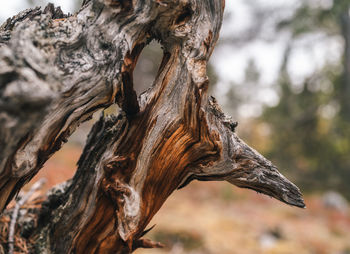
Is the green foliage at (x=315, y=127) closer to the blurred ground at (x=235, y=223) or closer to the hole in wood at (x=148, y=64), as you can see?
the blurred ground at (x=235, y=223)

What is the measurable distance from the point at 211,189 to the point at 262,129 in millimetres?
5908

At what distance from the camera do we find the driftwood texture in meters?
0.96

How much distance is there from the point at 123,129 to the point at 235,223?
5.49m

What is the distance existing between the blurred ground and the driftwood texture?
184 centimetres

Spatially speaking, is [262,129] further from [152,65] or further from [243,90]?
[243,90]

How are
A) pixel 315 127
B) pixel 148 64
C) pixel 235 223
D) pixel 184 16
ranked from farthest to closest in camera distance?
pixel 148 64 < pixel 315 127 < pixel 235 223 < pixel 184 16

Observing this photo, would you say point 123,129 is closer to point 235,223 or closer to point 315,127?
point 235,223

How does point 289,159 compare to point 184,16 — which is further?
point 289,159

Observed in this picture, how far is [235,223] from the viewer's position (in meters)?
6.02

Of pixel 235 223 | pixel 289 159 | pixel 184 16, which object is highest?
pixel 289 159

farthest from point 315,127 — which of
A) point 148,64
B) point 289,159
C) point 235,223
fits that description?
point 148,64

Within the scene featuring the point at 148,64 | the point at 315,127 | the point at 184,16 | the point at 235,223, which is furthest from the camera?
the point at 148,64

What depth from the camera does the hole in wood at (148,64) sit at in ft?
33.2

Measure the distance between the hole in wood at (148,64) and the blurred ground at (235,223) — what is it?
4448 millimetres
